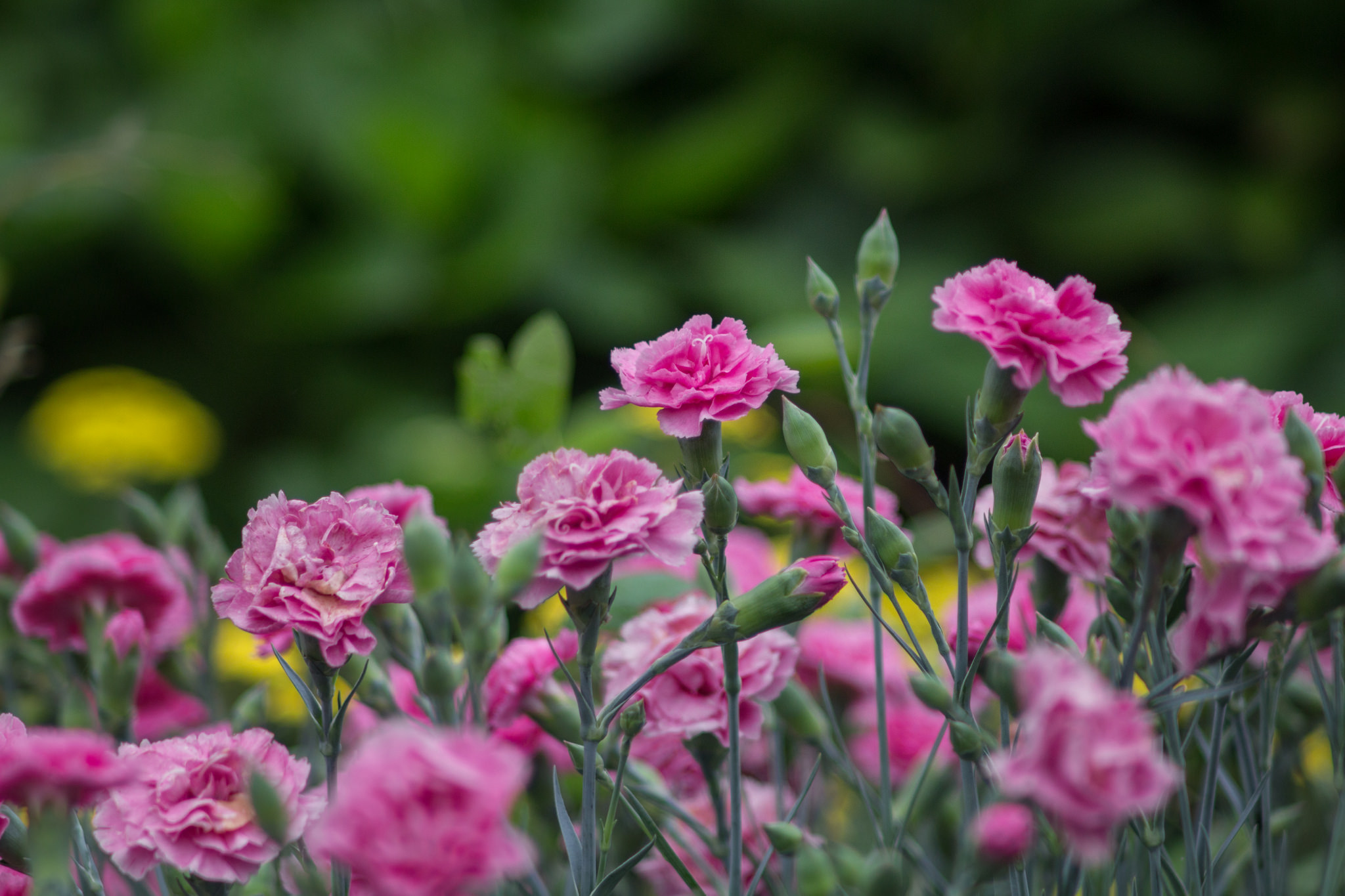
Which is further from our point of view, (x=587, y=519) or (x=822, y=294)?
(x=822, y=294)

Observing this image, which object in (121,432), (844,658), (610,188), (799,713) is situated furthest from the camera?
(610,188)

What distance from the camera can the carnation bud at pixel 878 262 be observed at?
422 mm

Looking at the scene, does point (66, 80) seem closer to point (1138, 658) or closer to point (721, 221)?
point (721, 221)

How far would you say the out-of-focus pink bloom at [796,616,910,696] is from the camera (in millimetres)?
543

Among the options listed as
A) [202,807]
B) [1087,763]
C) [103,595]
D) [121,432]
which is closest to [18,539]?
[103,595]

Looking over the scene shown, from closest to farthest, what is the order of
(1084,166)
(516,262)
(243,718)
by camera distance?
(243,718)
(516,262)
(1084,166)

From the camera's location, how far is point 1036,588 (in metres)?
0.45

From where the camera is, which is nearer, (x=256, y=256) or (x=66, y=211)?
(x=66, y=211)

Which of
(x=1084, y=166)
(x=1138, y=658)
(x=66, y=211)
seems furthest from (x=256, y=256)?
(x=1138, y=658)

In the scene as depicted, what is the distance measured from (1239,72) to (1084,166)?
0.26 m

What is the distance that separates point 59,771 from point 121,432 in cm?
122

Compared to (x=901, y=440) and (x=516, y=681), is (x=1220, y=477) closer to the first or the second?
(x=901, y=440)

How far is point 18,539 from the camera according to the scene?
496 millimetres

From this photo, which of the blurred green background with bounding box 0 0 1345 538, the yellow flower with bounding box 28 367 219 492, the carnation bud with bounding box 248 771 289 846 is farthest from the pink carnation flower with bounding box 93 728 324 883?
the blurred green background with bounding box 0 0 1345 538
